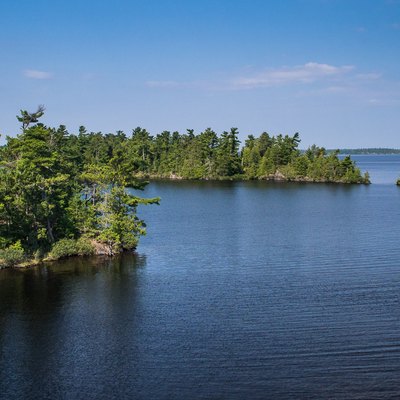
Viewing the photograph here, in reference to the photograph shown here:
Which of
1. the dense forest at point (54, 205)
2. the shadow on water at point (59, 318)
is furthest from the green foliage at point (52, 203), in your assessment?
the shadow on water at point (59, 318)

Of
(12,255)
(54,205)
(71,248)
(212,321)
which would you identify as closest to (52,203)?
(54,205)

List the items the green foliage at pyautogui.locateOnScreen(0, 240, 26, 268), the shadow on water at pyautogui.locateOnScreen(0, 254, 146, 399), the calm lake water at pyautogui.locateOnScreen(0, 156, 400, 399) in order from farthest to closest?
the green foliage at pyautogui.locateOnScreen(0, 240, 26, 268)
the shadow on water at pyautogui.locateOnScreen(0, 254, 146, 399)
the calm lake water at pyautogui.locateOnScreen(0, 156, 400, 399)

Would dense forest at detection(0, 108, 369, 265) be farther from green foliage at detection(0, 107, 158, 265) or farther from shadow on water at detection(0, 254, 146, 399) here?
shadow on water at detection(0, 254, 146, 399)

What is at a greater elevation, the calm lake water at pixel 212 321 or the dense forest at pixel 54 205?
the dense forest at pixel 54 205

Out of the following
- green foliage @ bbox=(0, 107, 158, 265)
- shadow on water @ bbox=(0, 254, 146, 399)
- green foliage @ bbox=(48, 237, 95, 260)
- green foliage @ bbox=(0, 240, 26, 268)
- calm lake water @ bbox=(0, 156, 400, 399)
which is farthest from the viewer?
green foliage @ bbox=(48, 237, 95, 260)

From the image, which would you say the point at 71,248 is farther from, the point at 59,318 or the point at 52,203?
the point at 59,318

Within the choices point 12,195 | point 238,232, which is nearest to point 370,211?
point 238,232

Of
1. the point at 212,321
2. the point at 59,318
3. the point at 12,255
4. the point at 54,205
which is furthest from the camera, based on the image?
the point at 54,205

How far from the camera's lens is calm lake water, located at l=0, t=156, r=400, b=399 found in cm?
3212

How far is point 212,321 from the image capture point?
4253cm

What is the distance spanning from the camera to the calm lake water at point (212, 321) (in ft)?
105

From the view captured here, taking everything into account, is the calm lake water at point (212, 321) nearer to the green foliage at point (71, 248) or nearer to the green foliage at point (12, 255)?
the green foliage at point (12, 255)

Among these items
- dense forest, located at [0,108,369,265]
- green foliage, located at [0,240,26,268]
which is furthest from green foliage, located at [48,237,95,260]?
green foliage, located at [0,240,26,268]

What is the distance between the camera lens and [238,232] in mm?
84250
